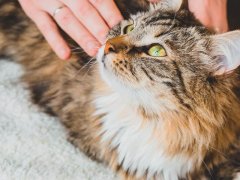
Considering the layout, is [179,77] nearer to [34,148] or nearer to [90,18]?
[90,18]

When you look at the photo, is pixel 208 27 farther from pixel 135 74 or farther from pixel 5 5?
pixel 5 5

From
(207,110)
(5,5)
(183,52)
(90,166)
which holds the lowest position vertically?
(90,166)

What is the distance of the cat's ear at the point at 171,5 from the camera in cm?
120

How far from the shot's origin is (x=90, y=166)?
1305 mm

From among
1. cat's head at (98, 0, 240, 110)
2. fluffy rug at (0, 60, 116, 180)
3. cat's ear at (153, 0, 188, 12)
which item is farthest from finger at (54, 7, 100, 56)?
fluffy rug at (0, 60, 116, 180)

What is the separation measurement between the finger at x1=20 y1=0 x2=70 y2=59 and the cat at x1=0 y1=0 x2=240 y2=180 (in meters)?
0.10

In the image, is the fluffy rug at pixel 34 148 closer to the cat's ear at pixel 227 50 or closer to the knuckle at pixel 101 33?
the knuckle at pixel 101 33

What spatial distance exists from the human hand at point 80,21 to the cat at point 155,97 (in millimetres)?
52

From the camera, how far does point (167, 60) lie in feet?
3.52

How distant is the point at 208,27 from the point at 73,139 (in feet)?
1.80

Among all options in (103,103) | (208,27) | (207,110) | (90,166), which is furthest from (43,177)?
(208,27)

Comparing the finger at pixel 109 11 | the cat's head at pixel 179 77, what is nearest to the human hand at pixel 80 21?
the finger at pixel 109 11

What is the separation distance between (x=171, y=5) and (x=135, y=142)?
413mm

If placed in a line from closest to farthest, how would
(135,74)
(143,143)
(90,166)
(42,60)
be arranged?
A: 1. (135,74)
2. (143,143)
3. (90,166)
4. (42,60)
